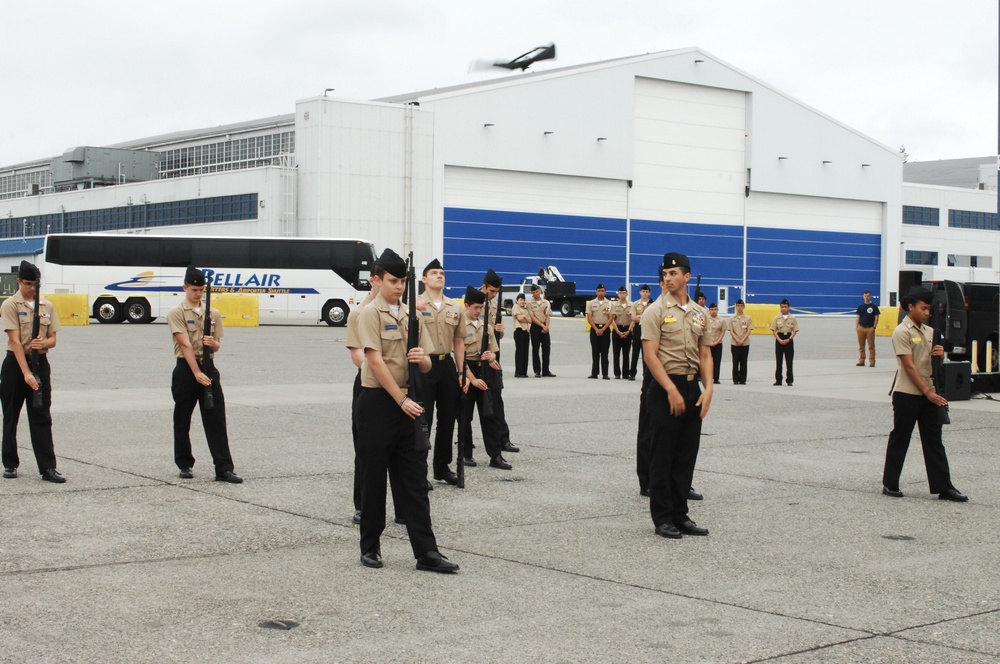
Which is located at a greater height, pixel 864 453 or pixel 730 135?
Result: pixel 730 135

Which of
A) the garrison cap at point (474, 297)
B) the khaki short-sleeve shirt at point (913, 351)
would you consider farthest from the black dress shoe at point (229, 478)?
the khaki short-sleeve shirt at point (913, 351)

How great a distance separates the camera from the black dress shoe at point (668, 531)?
7691mm

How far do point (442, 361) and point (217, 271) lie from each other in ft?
121

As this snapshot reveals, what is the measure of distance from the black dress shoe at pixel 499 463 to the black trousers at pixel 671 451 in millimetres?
3003

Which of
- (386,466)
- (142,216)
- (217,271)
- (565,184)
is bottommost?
(386,466)

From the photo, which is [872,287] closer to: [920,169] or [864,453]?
[920,169]

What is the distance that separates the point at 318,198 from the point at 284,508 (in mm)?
50169

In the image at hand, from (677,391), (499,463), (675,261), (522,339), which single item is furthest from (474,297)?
(522,339)

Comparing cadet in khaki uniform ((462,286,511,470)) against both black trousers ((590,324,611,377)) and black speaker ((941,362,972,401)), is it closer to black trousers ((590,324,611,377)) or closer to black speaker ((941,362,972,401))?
black speaker ((941,362,972,401))

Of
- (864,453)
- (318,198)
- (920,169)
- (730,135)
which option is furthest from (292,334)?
(920,169)

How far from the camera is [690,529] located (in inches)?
307

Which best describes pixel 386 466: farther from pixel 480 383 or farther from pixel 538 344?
pixel 538 344

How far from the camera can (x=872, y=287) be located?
7681cm

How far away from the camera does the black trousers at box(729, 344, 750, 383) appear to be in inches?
867
